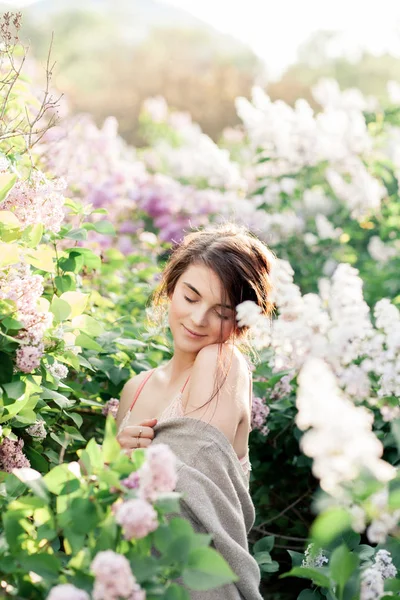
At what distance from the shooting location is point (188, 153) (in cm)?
746

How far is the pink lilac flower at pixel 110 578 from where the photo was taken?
3.57 feet

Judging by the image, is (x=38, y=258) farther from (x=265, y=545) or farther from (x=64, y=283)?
(x=265, y=545)

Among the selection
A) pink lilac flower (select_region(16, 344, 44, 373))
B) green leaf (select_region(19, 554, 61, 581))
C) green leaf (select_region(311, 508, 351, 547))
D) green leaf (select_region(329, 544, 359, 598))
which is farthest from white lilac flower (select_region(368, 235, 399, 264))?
green leaf (select_region(19, 554, 61, 581))

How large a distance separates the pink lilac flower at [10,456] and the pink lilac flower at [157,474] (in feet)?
2.43

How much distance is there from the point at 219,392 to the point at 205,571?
878 millimetres

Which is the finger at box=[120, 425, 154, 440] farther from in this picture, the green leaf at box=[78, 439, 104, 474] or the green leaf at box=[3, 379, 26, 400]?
the green leaf at box=[78, 439, 104, 474]

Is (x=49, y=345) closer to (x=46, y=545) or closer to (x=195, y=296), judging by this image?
(x=195, y=296)

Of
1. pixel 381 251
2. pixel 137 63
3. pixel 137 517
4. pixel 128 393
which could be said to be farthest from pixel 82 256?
pixel 137 63

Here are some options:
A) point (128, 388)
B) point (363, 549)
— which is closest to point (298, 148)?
point (128, 388)

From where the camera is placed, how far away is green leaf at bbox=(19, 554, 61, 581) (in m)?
1.25

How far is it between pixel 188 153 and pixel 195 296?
213 inches

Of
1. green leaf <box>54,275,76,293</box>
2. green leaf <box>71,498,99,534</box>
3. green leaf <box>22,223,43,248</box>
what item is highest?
A: green leaf <box>22,223,43,248</box>

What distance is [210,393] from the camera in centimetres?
202

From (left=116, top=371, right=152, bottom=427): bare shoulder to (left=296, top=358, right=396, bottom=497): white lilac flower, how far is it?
3.99ft
